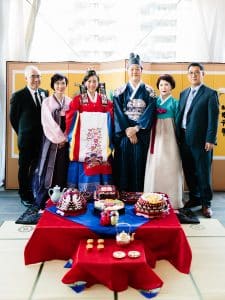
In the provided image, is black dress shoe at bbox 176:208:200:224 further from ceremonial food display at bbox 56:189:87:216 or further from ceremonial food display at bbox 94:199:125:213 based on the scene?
ceremonial food display at bbox 56:189:87:216

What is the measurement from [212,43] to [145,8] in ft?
3.37

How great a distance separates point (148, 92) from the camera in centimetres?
399

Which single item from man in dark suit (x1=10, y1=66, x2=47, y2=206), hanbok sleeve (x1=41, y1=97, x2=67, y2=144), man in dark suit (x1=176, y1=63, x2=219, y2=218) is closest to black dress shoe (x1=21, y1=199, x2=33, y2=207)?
man in dark suit (x1=10, y1=66, x2=47, y2=206)

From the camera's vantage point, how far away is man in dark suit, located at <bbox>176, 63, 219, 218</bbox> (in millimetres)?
3992

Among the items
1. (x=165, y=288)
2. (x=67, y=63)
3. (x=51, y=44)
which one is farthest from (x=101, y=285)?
(x=51, y=44)

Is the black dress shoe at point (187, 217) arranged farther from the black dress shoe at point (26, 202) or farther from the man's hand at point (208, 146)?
the black dress shoe at point (26, 202)

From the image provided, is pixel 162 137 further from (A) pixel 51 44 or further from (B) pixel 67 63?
(A) pixel 51 44

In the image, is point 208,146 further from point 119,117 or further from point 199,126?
point 119,117

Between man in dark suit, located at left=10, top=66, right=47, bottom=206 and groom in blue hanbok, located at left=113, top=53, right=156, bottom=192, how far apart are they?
0.88 m

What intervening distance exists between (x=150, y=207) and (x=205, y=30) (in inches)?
130

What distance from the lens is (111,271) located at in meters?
2.47

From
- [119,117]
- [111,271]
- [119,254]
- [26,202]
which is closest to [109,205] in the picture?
[119,254]

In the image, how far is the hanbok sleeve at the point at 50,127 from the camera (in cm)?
403

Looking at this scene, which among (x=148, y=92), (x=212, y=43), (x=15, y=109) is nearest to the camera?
(x=148, y=92)
